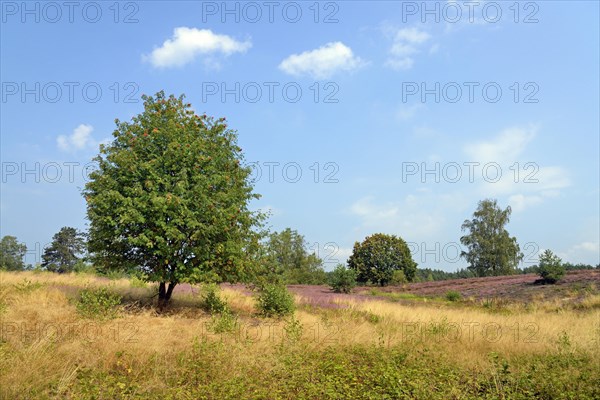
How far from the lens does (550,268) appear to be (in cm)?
2812

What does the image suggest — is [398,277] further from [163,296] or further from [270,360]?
[270,360]

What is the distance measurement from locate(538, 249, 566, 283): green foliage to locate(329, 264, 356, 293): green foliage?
1416 centimetres

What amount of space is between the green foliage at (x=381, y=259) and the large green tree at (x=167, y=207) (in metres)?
39.0

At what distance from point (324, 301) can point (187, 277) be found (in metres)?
10.3

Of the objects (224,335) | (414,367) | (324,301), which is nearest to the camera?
(414,367)

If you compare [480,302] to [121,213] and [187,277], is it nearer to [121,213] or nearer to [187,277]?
[187,277]

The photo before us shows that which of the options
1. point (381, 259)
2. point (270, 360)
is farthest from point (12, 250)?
point (270, 360)

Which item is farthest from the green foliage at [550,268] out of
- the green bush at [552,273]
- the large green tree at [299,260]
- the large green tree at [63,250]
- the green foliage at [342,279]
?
the large green tree at [63,250]

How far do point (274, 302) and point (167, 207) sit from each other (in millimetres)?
5869

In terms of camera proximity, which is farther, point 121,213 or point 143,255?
point 143,255

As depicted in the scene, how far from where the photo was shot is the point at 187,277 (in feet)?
42.3

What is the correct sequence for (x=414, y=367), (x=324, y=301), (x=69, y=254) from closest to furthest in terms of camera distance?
(x=414, y=367) → (x=324, y=301) → (x=69, y=254)

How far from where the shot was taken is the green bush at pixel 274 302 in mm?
15398

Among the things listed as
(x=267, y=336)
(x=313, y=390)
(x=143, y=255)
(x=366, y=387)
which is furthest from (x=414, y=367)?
(x=143, y=255)
